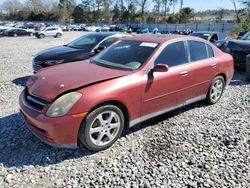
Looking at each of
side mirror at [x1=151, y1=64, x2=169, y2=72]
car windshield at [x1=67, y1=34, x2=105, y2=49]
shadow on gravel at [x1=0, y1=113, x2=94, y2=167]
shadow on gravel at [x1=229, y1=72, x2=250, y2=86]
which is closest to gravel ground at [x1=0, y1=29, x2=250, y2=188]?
shadow on gravel at [x1=0, y1=113, x2=94, y2=167]

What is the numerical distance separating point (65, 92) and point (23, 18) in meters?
106

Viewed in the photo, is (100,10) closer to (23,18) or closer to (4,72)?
(23,18)

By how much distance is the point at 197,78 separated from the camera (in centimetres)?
473

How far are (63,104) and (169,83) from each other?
186 centimetres

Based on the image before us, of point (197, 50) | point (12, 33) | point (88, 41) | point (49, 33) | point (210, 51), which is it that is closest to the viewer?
point (197, 50)

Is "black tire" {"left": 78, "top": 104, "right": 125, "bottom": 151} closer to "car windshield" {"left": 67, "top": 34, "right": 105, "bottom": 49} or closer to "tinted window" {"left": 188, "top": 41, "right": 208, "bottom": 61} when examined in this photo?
"tinted window" {"left": 188, "top": 41, "right": 208, "bottom": 61}

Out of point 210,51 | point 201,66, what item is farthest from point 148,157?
point 210,51

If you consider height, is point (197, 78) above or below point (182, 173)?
above

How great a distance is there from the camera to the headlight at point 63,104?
311cm

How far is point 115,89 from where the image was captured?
345 centimetres

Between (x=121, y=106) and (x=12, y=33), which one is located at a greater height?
(x=12, y=33)

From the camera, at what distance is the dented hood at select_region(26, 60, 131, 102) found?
3309 millimetres

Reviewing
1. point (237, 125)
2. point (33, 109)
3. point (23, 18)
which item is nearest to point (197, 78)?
point (237, 125)

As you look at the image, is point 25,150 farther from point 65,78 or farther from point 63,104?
point 65,78
